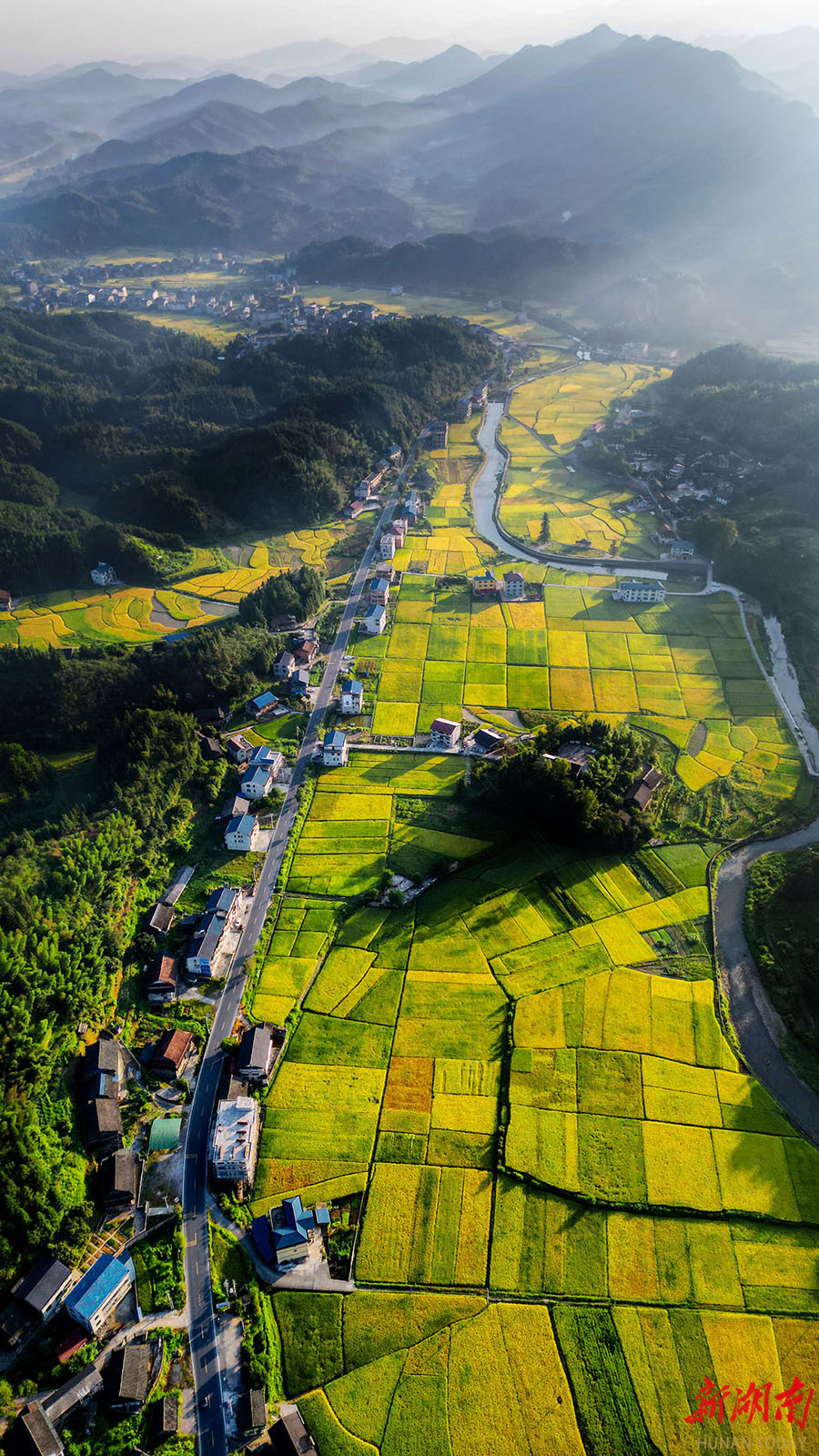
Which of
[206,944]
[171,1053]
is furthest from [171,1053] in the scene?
[206,944]

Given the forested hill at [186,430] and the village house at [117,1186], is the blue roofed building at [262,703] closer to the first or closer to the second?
the forested hill at [186,430]

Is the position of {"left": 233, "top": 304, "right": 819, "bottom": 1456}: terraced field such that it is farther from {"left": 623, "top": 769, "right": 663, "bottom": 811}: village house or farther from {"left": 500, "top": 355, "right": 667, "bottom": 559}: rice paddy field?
{"left": 500, "top": 355, "right": 667, "bottom": 559}: rice paddy field

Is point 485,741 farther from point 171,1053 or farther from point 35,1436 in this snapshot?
point 35,1436

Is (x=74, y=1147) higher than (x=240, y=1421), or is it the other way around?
(x=74, y=1147)

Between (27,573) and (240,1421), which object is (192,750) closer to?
(240,1421)

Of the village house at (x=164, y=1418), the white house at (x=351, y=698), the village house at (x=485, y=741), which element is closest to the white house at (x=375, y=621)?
the white house at (x=351, y=698)

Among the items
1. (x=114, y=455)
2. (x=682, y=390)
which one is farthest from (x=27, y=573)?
(x=682, y=390)
